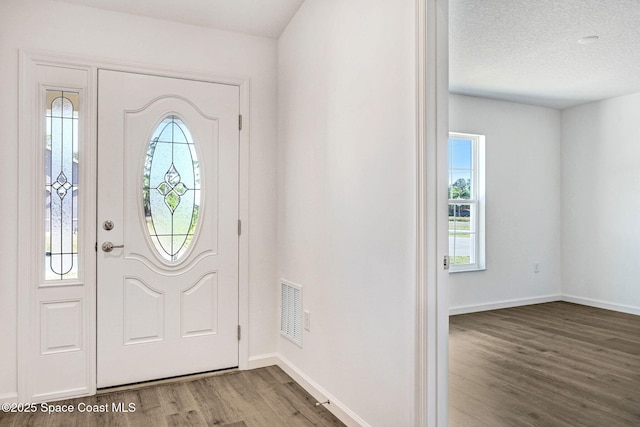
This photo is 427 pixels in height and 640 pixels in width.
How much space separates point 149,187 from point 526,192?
15.2 feet

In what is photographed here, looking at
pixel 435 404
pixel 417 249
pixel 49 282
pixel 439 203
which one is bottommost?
pixel 435 404

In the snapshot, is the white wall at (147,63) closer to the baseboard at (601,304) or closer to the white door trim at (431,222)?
the white door trim at (431,222)

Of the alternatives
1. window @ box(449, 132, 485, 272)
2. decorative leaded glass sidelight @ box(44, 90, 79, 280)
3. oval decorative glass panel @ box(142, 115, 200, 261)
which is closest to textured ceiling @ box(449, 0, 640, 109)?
window @ box(449, 132, 485, 272)

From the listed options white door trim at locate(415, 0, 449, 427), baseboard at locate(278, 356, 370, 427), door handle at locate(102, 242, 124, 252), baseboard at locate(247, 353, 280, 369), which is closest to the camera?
white door trim at locate(415, 0, 449, 427)

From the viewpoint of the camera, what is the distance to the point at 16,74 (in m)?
2.70

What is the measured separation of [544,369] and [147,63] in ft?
11.9

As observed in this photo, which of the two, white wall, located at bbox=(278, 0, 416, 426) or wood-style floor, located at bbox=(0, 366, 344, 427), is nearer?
white wall, located at bbox=(278, 0, 416, 426)

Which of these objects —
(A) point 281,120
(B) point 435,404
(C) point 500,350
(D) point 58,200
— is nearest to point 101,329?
(D) point 58,200

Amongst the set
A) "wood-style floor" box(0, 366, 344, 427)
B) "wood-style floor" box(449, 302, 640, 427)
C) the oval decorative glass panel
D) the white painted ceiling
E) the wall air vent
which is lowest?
"wood-style floor" box(449, 302, 640, 427)

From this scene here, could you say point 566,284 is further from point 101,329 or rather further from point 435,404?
point 101,329

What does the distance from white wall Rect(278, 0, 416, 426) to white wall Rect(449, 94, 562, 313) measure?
2711mm

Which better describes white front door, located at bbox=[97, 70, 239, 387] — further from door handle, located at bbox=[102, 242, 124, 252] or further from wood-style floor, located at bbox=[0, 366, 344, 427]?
wood-style floor, located at bbox=[0, 366, 344, 427]

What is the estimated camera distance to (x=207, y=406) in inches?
103

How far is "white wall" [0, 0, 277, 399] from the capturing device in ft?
8.79
